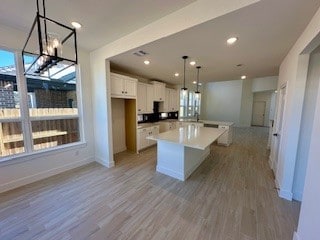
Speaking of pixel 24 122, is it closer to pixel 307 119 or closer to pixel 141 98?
pixel 141 98

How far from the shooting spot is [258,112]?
408 inches

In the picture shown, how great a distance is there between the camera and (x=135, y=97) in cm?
437

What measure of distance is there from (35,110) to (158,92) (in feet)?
12.1

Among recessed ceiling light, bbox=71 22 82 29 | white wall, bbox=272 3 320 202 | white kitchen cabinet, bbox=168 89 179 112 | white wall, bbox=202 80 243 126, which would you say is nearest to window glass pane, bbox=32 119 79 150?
recessed ceiling light, bbox=71 22 82 29

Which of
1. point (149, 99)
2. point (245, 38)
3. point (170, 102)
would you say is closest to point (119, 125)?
point (149, 99)

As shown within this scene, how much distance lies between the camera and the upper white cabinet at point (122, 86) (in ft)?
12.2

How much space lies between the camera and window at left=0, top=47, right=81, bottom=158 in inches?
101

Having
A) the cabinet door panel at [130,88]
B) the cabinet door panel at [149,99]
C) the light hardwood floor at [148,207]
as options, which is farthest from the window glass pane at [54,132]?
the cabinet door panel at [149,99]

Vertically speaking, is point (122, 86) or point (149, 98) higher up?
point (122, 86)

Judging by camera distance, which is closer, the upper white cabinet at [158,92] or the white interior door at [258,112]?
the upper white cabinet at [158,92]

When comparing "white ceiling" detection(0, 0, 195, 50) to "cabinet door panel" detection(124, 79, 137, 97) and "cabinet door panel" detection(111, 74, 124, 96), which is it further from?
"cabinet door panel" detection(124, 79, 137, 97)

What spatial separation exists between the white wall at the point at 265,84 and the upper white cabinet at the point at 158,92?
674 centimetres

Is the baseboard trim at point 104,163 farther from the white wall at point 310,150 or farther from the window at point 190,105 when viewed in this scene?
the window at point 190,105

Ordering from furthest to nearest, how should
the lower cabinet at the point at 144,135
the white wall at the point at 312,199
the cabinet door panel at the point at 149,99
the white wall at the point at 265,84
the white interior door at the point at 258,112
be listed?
the white interior door at the point at 258,112
the white wall at the point at 265,84
the cabinet door panel at the point at 149,99
the lower cabinet at the point at 144,135
the white wall at the point at 312,199
